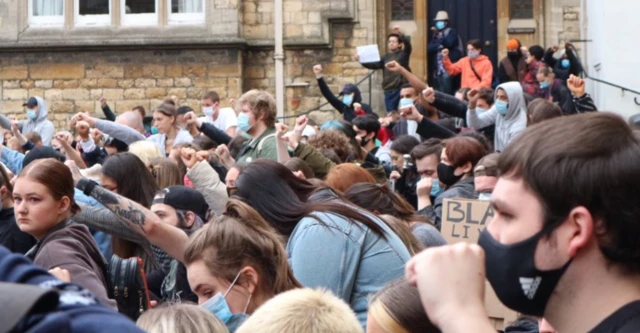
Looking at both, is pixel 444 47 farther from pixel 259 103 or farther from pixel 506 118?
pixel 259 103

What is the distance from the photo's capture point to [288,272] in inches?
175

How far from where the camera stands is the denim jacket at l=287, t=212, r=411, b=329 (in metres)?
4.64

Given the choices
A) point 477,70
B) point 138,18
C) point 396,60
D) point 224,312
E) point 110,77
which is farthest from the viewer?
point 138,18

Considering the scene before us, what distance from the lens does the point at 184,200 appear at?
614 cm

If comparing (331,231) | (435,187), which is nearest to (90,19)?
(435,187)

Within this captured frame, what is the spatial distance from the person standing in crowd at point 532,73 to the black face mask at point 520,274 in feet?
43.0

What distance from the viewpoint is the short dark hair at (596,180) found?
2.37m

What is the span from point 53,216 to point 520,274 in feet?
10.9

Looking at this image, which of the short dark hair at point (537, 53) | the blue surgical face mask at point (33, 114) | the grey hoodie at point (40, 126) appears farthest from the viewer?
the short dark hair at point (537, 53)

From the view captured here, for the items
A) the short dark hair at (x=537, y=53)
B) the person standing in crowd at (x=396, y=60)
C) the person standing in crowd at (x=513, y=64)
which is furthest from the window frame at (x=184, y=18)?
the short dark hair at (x=537, y=53)

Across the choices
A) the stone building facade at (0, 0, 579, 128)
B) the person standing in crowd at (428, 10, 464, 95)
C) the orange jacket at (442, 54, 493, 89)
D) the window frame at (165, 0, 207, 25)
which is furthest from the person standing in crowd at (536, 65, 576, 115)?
the window frame at (165, 0, 207, 25)

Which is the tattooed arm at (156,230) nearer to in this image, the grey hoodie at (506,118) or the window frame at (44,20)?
the grey hoodie at (506,118)

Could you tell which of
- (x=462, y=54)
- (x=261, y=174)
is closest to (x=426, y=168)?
(x=261, y=174)

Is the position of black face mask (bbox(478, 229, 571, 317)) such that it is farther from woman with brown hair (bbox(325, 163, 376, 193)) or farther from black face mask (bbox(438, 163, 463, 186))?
black face mask (bbox(438, 163, 463, 186))
